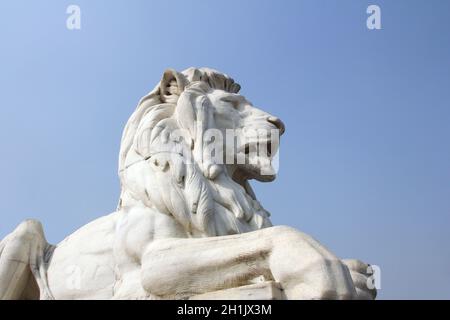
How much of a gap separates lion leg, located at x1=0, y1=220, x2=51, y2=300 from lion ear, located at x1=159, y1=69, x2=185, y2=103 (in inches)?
54.2

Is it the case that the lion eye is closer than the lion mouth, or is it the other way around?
the lion mouth

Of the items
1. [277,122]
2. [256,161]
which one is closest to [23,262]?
[256,161]

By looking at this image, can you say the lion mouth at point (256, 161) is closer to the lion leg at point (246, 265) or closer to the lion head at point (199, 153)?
the lion head at point (199, 153)

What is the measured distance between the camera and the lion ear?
15.0 feet

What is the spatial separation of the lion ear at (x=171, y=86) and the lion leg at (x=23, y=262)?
138 centimetres

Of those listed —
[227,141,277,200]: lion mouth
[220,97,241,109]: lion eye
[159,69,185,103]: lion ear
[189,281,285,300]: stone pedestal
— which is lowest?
[189,281,285,300]: stone pedestal

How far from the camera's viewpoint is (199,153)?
4.17m

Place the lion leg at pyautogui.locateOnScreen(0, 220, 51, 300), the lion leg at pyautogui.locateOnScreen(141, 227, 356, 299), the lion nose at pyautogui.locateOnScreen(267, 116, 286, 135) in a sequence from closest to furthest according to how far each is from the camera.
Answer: the lion leg at pyautogui.locateOnScreen(141, 227, 356, 299) < the lion leg at pyautogui.locateOnScreen(0, 220, 51, 300) < the lion nose at pyautogui.locateOnScreen(267, 116, 286, 135)

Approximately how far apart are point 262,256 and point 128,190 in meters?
1.32

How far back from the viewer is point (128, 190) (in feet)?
13.6

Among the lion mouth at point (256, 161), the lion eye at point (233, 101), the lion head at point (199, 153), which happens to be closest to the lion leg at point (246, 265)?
the lion head at point (199, 153)

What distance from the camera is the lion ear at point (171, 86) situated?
Result: 4574 mm

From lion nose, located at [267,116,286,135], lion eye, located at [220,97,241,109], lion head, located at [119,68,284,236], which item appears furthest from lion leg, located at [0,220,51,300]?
lion nose, located at [267,116,286,135]

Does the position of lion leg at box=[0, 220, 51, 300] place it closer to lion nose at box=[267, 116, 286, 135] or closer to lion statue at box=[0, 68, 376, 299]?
lion statue at box=[0, 68, 376, 299]
